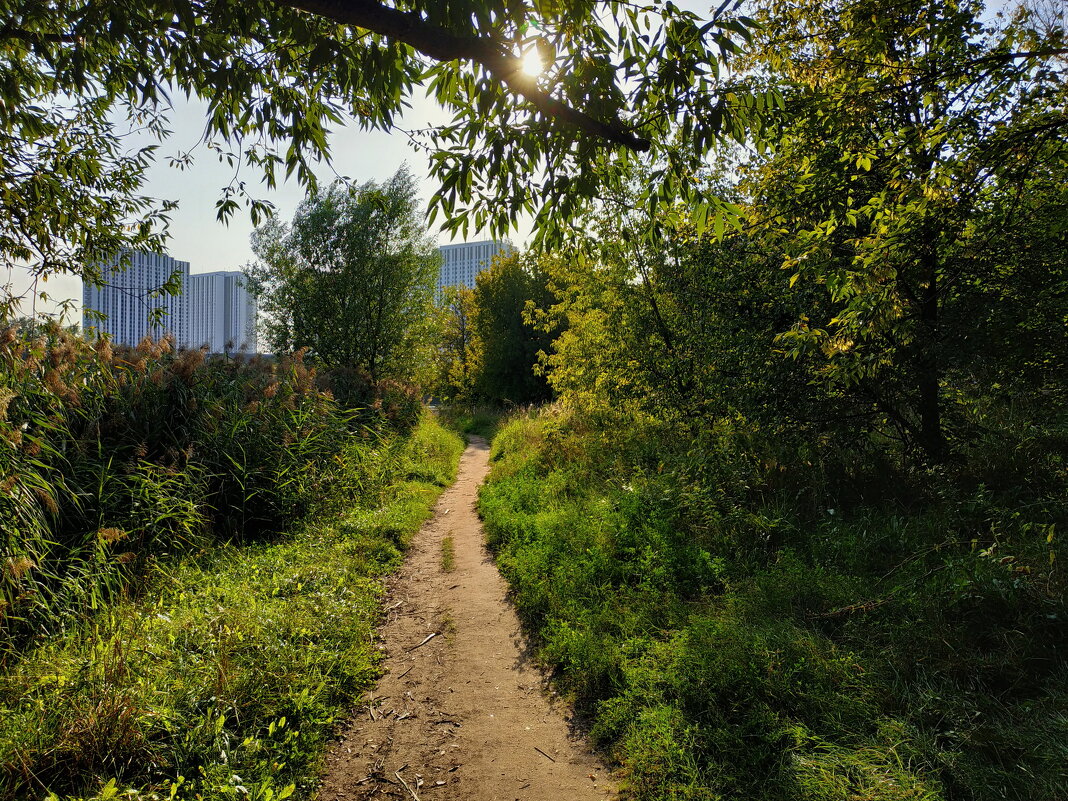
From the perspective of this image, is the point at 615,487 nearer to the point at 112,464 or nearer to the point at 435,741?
the point at 435,741

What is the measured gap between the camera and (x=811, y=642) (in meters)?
3.62

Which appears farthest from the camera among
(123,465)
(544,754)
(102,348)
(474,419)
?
(474,419)

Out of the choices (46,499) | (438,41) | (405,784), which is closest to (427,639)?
(405,784)

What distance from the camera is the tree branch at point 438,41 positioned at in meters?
2.42

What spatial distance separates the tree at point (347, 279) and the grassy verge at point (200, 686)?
1510 cm

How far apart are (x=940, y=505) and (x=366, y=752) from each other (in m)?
5.64

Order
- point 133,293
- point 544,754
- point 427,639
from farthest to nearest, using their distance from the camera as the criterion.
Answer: point 133,293 → point 427,639 → point 544,754

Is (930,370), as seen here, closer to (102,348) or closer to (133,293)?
(133,293)

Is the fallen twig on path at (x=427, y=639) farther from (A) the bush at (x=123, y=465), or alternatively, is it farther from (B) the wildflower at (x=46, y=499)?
(B) the wildflower at (x=46, y=499)


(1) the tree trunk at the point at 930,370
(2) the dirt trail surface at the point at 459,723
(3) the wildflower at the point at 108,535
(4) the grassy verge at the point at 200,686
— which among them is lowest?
(2) the dirt trail surface at the point at 459,723

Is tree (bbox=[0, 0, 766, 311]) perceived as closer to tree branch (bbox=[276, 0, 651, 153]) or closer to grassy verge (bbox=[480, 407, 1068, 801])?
tree branch (bbox=[276, 0, 651, 153])

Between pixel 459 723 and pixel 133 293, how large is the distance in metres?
4.98

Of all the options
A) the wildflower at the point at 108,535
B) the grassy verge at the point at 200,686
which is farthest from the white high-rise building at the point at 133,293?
the grassy verge at the point at 200,686

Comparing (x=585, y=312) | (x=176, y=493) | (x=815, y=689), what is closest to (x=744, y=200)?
(x=585, y=312)
